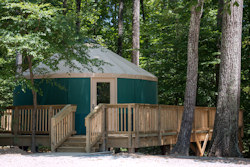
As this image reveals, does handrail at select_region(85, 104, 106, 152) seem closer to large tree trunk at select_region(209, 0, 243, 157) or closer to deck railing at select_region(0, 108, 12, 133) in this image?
large tree trunk at select_region(209, 0, 243, 157)

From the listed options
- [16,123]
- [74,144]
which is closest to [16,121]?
[16,123]

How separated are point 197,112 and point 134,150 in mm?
3488

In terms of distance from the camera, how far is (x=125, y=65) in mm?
13336

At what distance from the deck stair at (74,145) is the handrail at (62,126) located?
12cm

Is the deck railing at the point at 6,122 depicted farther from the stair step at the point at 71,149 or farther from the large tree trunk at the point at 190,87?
the large tree trunk at the point at 190,87

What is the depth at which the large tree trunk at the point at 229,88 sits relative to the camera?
393 inches

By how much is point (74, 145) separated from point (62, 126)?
60 centimetres

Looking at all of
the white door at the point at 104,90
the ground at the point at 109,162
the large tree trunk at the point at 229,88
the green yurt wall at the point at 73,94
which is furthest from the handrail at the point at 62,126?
the large tree trunk at the point at 229,88

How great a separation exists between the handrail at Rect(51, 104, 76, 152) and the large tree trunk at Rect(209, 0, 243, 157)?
152 inches

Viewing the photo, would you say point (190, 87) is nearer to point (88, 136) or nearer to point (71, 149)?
point (88, 136)

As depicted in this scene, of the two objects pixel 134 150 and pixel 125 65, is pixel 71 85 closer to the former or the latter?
pixel 125 65

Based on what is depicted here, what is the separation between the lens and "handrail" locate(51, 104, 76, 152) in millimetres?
10078

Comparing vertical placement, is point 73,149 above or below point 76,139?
below

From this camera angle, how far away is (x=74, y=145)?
34.2 ft
